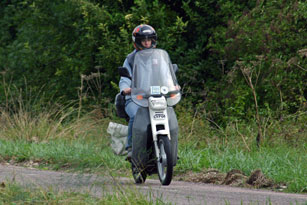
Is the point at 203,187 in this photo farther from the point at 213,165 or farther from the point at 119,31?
the point at 119,31

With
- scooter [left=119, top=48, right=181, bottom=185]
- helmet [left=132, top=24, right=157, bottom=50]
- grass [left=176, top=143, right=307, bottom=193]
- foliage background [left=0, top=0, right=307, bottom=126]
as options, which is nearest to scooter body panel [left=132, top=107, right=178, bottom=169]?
scooter [left=119, top=48, right=181, bottom=185]

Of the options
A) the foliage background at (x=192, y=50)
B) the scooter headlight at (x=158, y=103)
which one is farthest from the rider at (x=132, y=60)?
the foliage background at (x=192, y=50)

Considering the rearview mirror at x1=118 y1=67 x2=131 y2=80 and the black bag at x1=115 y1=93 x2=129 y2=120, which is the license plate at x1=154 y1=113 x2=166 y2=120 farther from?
the black bag at x1=115 y1=93 x2=129 y2=120

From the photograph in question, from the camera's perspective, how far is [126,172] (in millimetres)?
8617

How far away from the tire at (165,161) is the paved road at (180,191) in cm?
12

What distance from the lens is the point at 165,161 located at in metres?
6.75

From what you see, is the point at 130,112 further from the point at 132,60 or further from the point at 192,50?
the point at 192,50

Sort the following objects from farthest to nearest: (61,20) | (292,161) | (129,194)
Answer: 1. (61,20)
2. (292,161)
3. (129,194)

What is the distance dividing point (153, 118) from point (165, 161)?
518 mm

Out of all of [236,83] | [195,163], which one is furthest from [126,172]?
[236,83]

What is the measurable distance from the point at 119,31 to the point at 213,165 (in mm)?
7481

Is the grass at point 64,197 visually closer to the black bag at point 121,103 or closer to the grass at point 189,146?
the grass at point 189,146

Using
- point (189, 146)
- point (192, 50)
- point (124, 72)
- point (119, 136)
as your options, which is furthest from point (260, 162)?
point (192, 50)

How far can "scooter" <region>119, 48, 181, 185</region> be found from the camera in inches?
271
